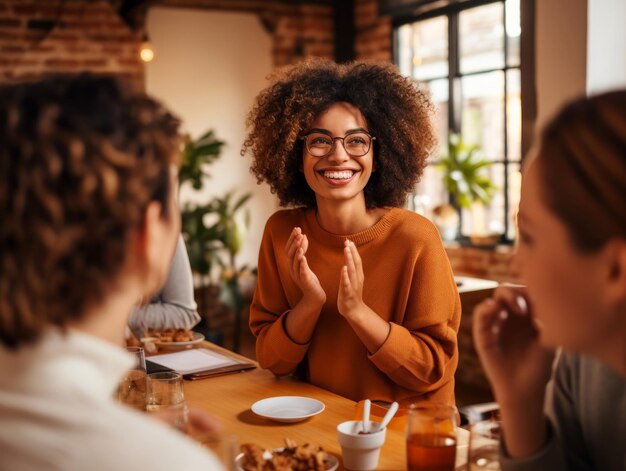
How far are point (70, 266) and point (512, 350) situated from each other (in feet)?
2.54

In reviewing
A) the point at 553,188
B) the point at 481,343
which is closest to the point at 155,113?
the point at 553,188

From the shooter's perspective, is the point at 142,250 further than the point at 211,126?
No

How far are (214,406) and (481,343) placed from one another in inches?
30.5

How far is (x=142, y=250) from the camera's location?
2.80 ft

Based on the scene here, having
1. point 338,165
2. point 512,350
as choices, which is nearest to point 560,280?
point 512,350

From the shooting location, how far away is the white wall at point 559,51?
3.38 meters

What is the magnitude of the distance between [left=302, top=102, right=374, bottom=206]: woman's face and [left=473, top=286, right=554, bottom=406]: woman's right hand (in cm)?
92

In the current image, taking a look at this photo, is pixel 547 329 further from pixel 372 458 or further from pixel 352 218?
pixel 352 218

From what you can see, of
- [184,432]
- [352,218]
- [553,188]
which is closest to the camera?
[553,188]

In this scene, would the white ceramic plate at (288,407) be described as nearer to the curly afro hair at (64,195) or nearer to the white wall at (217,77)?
the curly afro hair at (64,195)

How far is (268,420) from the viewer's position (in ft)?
5.47

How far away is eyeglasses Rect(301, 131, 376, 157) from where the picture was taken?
7.11ft

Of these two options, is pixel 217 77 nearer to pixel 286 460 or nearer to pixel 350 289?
pixel 350 289

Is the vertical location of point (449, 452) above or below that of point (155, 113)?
below
